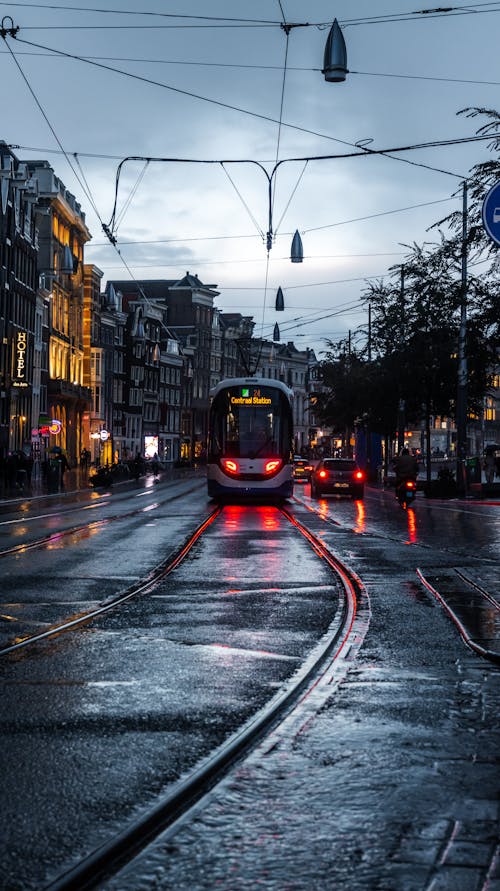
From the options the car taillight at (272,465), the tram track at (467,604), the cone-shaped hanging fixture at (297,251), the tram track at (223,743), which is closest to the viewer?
the tram track at (223,743)

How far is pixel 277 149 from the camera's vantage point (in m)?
34.3

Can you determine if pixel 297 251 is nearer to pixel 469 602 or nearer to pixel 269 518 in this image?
pixel 269 518

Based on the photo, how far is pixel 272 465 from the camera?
1464 inches

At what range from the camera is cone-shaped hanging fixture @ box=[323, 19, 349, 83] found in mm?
20297

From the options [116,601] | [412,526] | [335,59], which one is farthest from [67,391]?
[116,601]

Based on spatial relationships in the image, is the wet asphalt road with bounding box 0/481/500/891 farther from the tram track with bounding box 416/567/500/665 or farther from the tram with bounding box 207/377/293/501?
the tram with bounding box 207/377/293/501

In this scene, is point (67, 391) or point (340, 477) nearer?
point (340, 477)

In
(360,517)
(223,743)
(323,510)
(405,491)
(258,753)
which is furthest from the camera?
(405,491)

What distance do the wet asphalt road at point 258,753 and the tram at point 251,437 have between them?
22388 mm

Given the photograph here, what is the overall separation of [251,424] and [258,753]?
3096 cm

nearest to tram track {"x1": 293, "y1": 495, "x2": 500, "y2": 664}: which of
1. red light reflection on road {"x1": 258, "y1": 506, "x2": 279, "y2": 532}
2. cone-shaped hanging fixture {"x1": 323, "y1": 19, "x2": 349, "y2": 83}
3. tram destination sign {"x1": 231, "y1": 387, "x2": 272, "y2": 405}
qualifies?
cone-shaped hanging fixture {"x1": 323, "y1": 19, "x2": 349, "y2": 83}

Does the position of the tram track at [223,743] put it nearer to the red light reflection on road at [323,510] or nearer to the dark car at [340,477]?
the red light reflection on road at [323,510]

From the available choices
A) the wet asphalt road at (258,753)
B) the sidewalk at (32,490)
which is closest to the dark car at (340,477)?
the sidewalk at (32,490)

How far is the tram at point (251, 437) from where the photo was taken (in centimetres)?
3706
